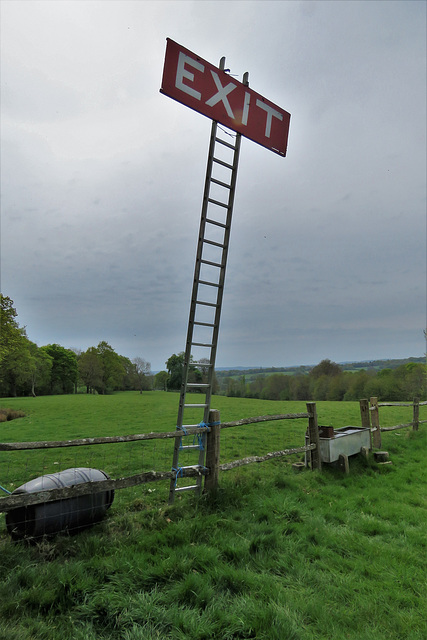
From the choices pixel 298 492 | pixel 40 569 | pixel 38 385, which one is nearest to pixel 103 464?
pixel 298 492

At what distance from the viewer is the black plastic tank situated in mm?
3807

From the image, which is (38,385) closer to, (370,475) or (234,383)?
(234,383)

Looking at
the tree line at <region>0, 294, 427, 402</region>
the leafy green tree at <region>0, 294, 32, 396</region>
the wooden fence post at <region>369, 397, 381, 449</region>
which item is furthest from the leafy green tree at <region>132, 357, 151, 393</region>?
the wooden fence post at <region>369, 397, 381, 449</region>

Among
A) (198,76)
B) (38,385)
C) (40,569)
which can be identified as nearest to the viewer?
(40,569)

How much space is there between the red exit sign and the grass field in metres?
5.52

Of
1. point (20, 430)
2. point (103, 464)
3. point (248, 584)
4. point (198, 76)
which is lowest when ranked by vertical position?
point (20, 430)

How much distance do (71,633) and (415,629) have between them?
2638 millimetres

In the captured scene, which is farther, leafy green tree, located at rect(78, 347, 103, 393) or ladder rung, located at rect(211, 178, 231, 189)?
leafy green tree, located at rect(78, 347, 103, 393)

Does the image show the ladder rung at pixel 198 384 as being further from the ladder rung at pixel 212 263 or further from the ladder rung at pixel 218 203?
the ladder rung at pixel 218 203

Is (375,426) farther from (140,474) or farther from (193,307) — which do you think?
(140,474)

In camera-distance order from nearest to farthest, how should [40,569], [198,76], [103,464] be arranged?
[40,569]
[198,76]
[103,464]

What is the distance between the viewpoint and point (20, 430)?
18.9 m

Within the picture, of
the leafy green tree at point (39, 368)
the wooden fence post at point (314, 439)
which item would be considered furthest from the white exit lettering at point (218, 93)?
the leafy green tree at point (39, 368)

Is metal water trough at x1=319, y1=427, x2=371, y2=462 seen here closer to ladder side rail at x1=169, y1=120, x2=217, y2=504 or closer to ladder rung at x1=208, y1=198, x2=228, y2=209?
ladder side rail at x1=169, y1=120, x2=217, y2=504
